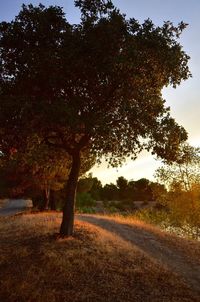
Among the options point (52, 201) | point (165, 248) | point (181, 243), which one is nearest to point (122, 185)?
point (52, 201)

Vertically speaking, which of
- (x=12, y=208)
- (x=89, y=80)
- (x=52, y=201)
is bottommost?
(x=12, y=208)

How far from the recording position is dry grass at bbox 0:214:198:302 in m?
15.8

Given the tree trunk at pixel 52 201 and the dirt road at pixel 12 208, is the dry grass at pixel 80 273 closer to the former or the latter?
the tree trunk at pixel 52 201

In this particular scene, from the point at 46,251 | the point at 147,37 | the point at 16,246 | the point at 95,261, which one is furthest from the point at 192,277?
the point at 147,37

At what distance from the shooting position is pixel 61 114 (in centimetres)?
2058

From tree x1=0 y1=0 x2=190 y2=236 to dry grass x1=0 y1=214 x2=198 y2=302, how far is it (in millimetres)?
2433

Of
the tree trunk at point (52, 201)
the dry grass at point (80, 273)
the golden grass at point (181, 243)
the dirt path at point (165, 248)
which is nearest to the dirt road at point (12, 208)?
the tree trunk at point (52, 201)

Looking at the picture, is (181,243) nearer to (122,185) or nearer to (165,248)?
(165,248)

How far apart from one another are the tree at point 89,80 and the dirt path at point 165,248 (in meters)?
5.43

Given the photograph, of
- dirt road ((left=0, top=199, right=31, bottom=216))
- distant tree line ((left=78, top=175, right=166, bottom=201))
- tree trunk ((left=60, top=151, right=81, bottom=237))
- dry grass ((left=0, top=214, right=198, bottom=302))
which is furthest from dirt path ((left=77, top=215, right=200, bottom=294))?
distant tree line ((left=78, top=175, right=166, bottom=201))

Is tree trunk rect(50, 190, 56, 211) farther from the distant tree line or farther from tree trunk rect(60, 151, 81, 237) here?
the distant tree line

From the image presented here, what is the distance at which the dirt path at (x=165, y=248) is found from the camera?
21375 mm

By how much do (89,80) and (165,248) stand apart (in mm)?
11872

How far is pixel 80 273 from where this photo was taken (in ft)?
58.9
